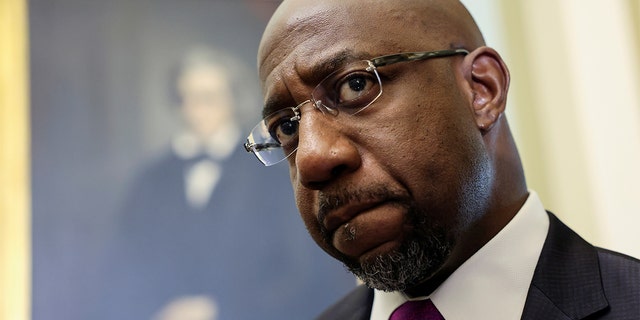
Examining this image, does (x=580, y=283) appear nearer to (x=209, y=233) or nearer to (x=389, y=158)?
(x=389, y=158)

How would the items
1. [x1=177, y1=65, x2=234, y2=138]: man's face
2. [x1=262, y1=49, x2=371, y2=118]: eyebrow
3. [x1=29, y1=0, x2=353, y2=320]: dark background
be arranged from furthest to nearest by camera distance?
[x1=177, y1=65, x2=234, y2=138]: man's face < [x1=29, y1=0, x2=353, y2=320]: dark background < [x1=262, y1=49, x2=371, y2=118]: eyebrow

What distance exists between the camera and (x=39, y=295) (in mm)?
2020

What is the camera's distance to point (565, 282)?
1.14m

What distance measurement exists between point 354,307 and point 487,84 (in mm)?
657

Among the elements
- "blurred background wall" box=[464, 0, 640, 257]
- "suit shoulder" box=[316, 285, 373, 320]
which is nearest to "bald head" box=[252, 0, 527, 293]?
"suit shoulder" box=[316, 285, 373, 320]

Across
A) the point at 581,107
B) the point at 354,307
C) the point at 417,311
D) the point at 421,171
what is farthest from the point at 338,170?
the point at 581,107

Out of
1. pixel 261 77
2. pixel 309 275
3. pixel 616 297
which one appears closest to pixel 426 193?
Answer: pixel 616 297

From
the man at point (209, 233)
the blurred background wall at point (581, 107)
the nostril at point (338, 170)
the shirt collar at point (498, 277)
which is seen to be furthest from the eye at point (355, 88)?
the man at point (209, 233)

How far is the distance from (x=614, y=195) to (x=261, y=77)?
0.99 metres

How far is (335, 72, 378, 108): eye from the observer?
1152 mm

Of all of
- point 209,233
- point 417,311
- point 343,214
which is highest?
point 343,214

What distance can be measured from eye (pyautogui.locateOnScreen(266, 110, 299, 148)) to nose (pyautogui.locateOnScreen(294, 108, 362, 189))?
115mm

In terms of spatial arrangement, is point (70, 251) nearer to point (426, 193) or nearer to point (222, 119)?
point (222, 119)

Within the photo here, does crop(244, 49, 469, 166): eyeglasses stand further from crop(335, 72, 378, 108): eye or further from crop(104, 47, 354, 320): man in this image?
crop(104, 47, 354, 320): man
